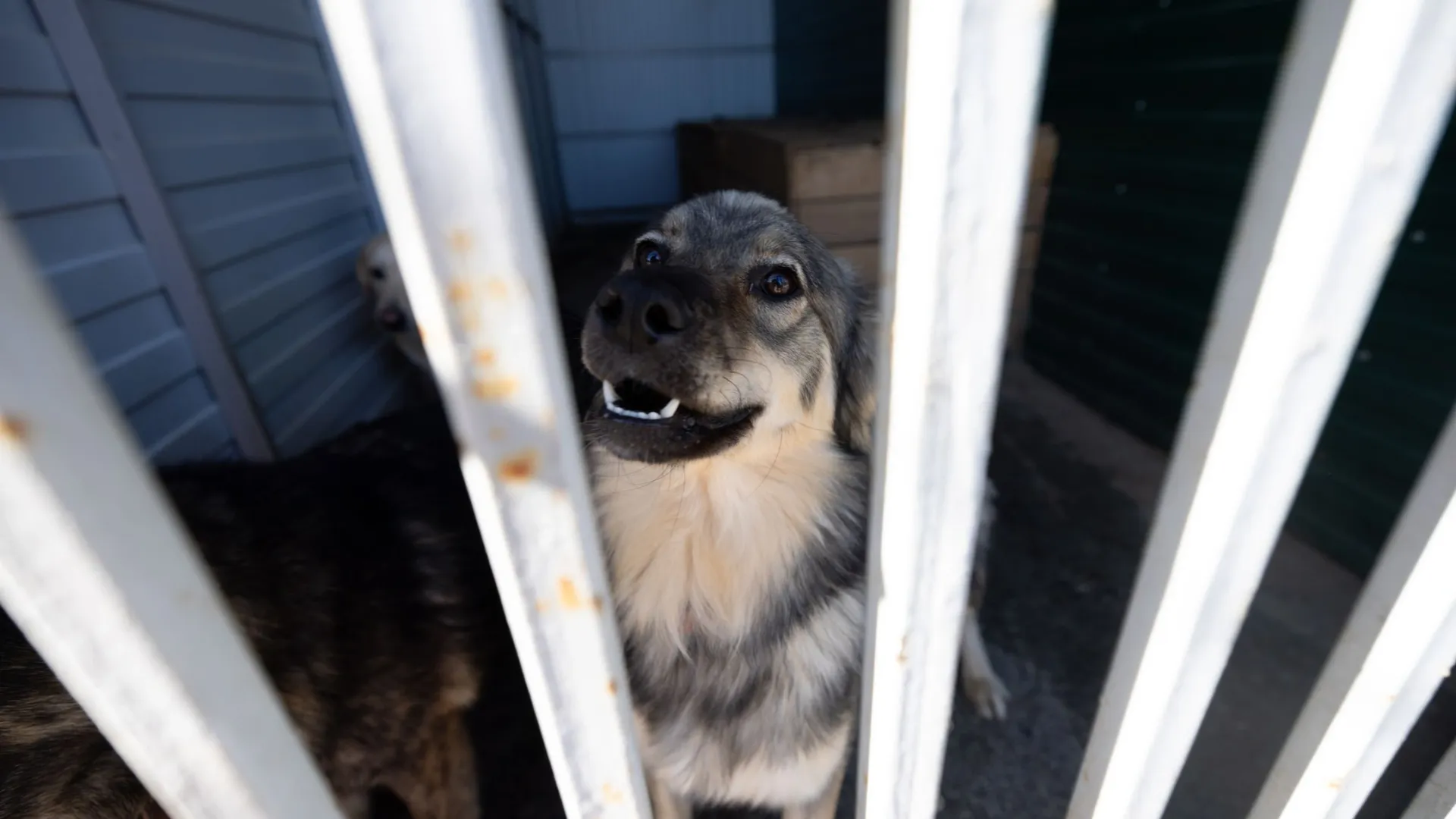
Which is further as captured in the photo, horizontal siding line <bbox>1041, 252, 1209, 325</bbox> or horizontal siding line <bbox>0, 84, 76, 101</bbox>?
horizontal siding line <bbox>1041, 252, 1209, 325</bbox>

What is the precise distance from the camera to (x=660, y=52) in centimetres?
789

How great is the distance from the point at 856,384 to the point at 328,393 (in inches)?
95.3

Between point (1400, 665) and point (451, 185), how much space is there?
110cm

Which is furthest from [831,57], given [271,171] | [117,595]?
[117,595]

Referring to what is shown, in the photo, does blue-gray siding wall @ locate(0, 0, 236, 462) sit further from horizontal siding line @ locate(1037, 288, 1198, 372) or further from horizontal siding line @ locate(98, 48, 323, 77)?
horizontal siding line @ locate(1037, 288, 1198, 372)

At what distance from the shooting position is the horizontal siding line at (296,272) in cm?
231

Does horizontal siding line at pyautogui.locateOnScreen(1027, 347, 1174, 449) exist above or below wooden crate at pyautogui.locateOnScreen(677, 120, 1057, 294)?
below

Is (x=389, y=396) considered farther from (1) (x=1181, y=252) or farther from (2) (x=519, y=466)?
(1) (x=1181, y=252)

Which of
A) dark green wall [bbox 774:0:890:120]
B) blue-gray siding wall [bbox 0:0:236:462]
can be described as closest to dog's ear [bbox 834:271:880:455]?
blue-gray siding wall [bbox 0:0:236:462]

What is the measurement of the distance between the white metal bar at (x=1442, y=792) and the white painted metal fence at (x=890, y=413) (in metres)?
0.33

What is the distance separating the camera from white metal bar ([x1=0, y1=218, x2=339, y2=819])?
1.40ft

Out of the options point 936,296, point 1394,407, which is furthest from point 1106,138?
point 936,296

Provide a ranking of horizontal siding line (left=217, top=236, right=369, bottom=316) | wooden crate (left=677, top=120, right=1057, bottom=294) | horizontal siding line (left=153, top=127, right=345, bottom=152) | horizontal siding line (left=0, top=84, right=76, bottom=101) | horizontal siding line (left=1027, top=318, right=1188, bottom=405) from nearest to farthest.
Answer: horizontal siding line (left=0, top=84, right=76, bottom=101), horizontal siding line (left=153, top=127, right=345, bottom=152), horizontal siding line (left=217, top=236, right=369, bottom=316), horizontal siding line (left=1027, top=318, right=1188, bottom=405), wooden crate (left=677, top=120, right=1057, bottom=294)

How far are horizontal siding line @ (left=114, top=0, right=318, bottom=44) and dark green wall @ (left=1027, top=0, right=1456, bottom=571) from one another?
139 inches
